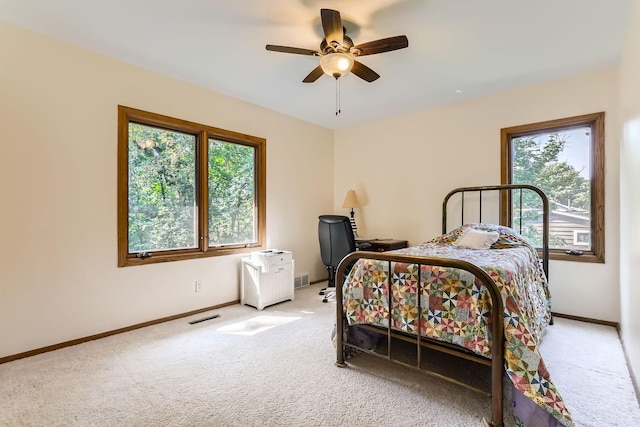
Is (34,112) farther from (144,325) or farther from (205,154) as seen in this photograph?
(144,325)

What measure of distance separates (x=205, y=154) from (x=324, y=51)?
1786mm

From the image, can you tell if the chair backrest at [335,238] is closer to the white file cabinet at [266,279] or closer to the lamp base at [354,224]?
the white file cabinet at [266,279]

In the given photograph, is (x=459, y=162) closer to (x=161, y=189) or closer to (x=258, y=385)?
(x=258, y=385)

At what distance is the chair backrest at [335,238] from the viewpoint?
3.59 meters

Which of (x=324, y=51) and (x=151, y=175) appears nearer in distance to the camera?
(x=324, y=51)

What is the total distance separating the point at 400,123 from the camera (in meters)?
4.30

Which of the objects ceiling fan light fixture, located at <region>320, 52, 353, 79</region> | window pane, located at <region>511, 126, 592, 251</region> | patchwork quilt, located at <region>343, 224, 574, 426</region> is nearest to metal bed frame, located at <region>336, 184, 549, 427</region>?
patchwork quilt, located at <region>343, 224, 574, 426</region>

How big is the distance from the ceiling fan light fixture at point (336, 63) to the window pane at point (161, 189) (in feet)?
5.89

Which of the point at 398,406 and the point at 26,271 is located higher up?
the point at 26,271

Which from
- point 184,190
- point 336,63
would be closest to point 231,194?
point 184,190

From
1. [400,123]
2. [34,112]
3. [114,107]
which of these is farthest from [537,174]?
[34,112]

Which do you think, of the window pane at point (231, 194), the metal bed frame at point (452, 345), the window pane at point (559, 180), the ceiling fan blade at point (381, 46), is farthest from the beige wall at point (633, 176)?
the window pane at point (231, 194)

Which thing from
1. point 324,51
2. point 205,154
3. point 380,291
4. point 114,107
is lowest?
point 380,291

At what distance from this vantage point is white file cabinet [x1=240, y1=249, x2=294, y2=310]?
3.45 m
